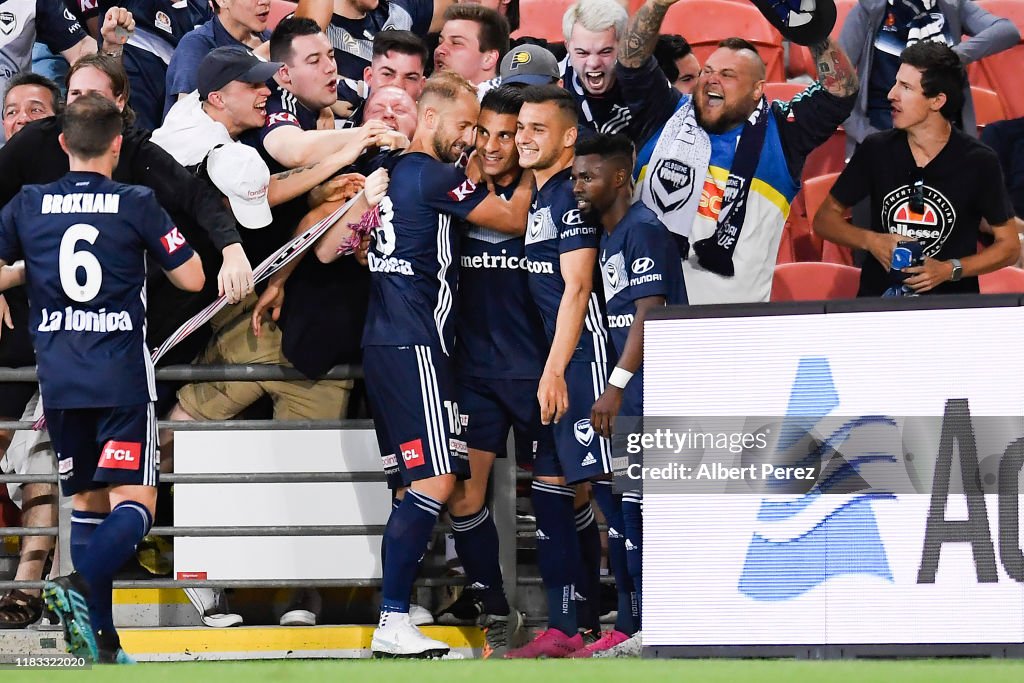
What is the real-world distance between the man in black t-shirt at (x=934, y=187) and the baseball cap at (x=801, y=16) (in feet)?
1.47

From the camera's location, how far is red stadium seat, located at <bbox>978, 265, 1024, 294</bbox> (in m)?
7.40

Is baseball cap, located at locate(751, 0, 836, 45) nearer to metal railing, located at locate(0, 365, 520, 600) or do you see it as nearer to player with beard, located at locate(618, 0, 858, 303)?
player with beard, located at locate(618, 0, 858, 303)

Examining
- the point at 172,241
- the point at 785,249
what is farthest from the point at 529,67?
the point at 785,249

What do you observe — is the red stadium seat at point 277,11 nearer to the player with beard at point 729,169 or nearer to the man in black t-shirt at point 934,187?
the player with beard at point 729,169

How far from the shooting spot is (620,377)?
17.9 feet

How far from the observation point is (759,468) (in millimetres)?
4461

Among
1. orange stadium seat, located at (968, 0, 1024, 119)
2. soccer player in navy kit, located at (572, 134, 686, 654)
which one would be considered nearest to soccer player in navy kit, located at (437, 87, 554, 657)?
soccer player in navy kit, located at (572, 134, 686, 654)

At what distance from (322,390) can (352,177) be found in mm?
1006

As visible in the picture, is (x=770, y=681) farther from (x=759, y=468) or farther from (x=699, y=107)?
(x=699, y=107)

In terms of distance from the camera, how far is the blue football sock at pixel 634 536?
541 cm

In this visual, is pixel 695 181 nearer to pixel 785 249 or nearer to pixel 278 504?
pixel 785 249

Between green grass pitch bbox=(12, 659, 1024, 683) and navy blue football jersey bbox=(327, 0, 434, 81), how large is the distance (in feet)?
11.1

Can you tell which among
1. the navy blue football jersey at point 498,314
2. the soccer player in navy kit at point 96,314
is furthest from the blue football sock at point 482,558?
the soccer player in navy kit at point 96,314

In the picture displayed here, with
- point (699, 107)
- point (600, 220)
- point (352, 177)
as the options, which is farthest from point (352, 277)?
point (699, 107)
